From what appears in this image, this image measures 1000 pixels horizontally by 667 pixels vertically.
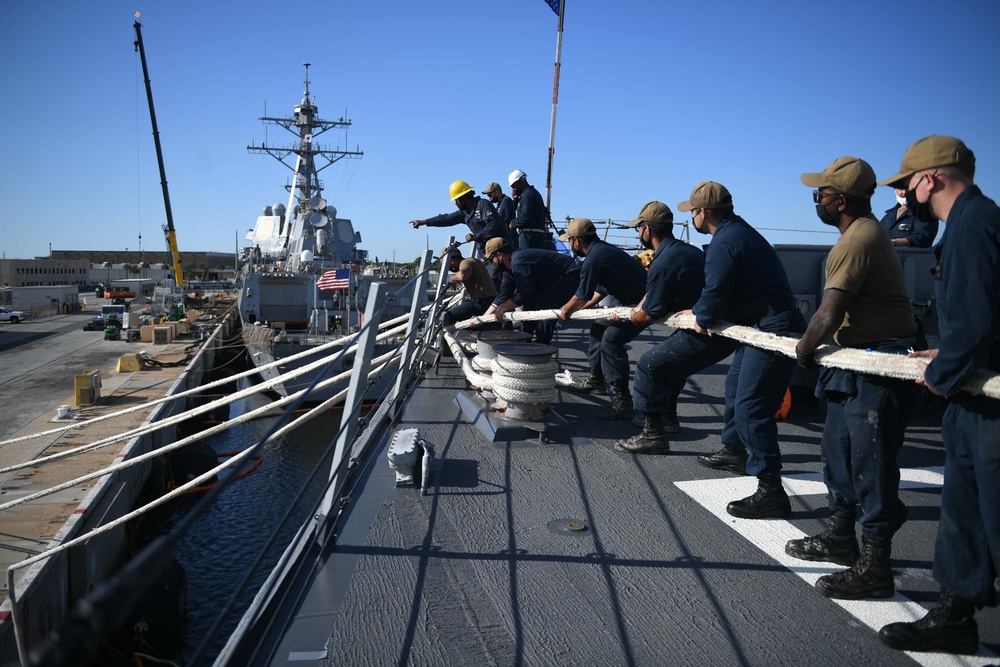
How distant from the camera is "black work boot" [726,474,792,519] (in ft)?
10.9

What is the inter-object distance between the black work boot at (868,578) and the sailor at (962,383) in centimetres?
27

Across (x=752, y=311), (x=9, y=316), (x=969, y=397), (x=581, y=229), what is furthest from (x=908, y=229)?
(x=9, y=316)

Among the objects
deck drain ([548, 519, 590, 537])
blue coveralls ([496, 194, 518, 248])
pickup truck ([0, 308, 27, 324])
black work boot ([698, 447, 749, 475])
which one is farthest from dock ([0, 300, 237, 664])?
pickup truck ([0, 308, 27, 324])

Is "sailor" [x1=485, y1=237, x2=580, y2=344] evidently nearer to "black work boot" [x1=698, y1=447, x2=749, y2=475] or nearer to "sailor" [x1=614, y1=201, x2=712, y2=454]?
"sailor" [x1=614, y1=201, x2=712, y2=454]

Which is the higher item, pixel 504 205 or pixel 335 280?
pixel 504 205

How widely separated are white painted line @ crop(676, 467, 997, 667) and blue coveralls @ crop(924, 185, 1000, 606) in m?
0.28

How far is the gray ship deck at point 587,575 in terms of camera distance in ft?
7.22

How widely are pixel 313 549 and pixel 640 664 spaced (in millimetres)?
1445

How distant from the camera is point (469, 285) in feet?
24.4

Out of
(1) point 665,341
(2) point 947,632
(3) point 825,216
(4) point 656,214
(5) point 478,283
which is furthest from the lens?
(5) point 478,283

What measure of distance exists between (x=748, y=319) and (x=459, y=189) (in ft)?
16.5

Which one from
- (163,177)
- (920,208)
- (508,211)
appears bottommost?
(920,208)

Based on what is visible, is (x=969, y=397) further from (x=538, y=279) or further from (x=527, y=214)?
(x=527, y=214)

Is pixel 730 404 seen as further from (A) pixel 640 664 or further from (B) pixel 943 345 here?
(A) pixel 640 664
